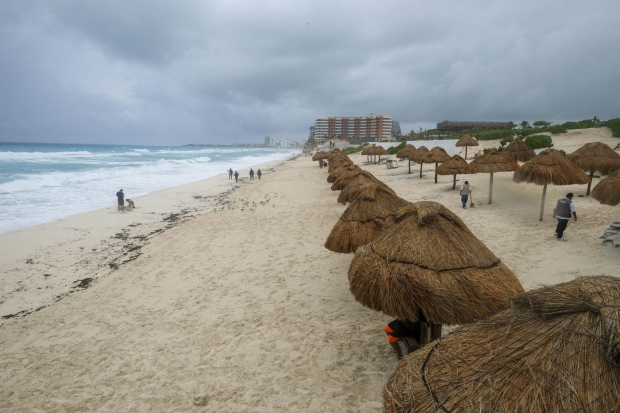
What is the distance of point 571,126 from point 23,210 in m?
40.9

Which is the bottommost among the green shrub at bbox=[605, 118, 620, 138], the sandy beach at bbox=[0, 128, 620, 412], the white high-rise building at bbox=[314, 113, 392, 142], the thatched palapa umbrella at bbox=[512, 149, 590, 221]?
the sandy beach at bbox=[0, 128, 620, 412]

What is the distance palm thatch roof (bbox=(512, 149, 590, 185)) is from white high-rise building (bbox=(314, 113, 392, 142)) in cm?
9274

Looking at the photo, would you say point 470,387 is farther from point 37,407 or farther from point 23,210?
point 23,210

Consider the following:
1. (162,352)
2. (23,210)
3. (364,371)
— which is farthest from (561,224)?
(23,210)

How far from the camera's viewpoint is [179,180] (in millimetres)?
28312

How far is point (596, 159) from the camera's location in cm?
1176

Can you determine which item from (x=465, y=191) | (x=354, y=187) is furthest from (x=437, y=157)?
(x=354, y=187)

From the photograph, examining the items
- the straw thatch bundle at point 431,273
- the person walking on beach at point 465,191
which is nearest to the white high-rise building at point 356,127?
the person walking on beach at point 465,191

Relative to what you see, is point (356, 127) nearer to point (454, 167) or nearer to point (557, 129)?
point (557, 129)

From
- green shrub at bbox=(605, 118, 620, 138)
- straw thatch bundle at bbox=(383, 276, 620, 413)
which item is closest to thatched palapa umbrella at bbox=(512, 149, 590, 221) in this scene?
straw thatch bundle at bbox=(383, 276, 620, 413)

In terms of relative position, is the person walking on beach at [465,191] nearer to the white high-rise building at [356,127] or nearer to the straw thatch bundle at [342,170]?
the straw thatch bundle at [342,170]

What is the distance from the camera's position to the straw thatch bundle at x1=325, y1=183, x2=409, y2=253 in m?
6.09

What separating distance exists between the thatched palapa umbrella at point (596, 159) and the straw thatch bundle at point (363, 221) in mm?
10196

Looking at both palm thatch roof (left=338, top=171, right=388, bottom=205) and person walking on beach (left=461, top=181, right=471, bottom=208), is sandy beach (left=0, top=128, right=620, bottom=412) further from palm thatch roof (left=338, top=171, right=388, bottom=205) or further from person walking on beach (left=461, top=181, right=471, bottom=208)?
palm thatch roof (left=338, top=171, right=388, bottom=205)
